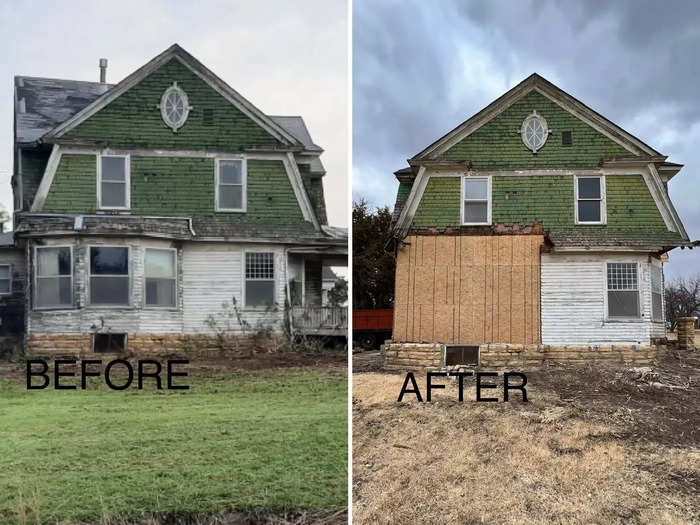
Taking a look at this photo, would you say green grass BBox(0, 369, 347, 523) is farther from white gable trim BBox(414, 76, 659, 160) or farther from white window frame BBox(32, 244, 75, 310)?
white gable trim BBox(414, 76, 659, 160)

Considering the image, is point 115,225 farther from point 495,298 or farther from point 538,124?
point 538,124

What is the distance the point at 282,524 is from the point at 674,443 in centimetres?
261

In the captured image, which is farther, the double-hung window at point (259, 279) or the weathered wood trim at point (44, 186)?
the double-hung window at point (259, 279)

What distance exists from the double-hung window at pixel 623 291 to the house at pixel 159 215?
6.88ft

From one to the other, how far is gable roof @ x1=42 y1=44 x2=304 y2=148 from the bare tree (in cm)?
294

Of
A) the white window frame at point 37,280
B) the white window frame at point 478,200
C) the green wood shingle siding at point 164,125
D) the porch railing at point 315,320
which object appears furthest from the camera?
the white window frame at point 478,200

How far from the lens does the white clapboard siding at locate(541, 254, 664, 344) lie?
A: 5230 mm

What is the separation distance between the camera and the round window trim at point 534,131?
5484 mm

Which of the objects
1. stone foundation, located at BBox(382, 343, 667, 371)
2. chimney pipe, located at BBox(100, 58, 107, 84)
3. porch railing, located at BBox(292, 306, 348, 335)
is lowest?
stone foundation, located at BBox(382, 343, 667, 371)

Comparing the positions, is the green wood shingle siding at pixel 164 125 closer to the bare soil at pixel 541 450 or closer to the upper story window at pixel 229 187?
the upper story window at pixel 229 187

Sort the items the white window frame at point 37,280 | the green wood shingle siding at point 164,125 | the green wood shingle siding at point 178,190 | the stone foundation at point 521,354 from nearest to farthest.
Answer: the white window frame at point 37,280 < the green wood shingle siding at point 178,190 < the green wood shingle siding at point 164,125 < the stone foundation at point 521,354

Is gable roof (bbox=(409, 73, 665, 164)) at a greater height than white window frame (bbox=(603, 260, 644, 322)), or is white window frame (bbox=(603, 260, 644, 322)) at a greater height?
gable roof (bbox=(409, 73, 665, 164))

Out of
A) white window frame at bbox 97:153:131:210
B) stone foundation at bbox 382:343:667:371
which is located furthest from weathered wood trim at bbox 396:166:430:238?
white window frame at bbox 97:153:131:210

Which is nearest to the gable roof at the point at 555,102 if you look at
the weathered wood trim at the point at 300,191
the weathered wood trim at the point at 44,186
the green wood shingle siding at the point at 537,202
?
the green wood shingle siding at the point at 537,202
